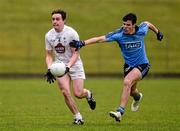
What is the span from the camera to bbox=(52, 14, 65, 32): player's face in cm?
1564

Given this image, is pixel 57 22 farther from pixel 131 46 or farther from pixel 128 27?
pixel 131 46

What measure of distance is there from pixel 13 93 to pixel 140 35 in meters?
12.9

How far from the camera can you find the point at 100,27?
54.9 meters

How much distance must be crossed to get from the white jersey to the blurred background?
30891mm

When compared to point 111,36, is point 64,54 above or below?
below

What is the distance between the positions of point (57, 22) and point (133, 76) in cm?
220

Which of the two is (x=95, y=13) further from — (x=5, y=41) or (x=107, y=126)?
(x=107, y=126)

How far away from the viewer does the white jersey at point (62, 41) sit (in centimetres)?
1580

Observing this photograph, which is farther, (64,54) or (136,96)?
(136,96)

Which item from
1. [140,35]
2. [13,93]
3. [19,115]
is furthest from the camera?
[13,93]

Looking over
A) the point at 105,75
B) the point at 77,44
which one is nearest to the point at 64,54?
the point at 77,44

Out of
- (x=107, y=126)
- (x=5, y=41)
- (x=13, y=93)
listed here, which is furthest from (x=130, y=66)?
(x=5, y=41)

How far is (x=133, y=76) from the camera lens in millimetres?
16359

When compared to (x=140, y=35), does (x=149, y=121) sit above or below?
below
